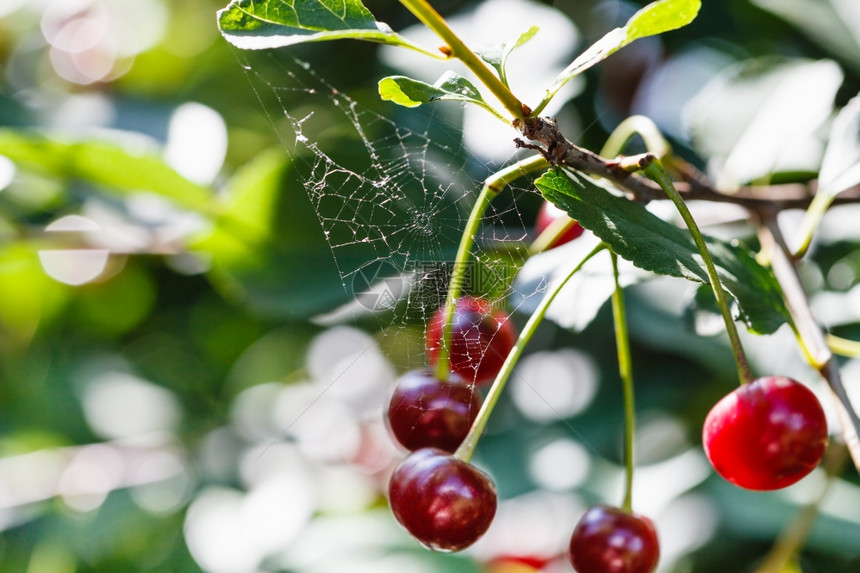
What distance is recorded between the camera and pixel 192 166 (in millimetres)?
1532

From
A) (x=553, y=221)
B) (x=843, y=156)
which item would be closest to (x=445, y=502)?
(x=553, y=221)

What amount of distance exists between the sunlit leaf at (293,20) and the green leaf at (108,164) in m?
0.90

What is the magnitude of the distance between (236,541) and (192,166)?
0.85 m

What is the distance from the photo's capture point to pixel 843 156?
3.43 feet

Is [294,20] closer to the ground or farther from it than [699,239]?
farther from it

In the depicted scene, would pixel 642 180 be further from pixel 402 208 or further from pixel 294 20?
pixel 402 208

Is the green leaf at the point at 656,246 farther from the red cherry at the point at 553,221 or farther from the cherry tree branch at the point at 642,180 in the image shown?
the red cherry at the point at 553,221

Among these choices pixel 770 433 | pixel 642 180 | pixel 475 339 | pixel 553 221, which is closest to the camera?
pixel 770 433

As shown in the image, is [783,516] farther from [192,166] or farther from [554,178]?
[192,166]

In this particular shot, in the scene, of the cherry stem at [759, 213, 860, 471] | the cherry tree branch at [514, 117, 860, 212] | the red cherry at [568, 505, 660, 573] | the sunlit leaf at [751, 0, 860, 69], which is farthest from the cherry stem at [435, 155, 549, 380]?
the sunlit leaf at [751, 0, 860, 69]

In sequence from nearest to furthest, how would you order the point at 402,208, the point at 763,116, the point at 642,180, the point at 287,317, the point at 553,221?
the point at 642,180
the point at 553,221
the point at 402,208
the point at 763,116
the point at 287,317

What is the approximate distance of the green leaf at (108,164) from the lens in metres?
1.33

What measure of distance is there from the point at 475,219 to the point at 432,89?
0.19 m

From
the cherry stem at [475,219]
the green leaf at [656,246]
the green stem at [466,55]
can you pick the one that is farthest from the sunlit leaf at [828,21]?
the green stem at [466,55]
